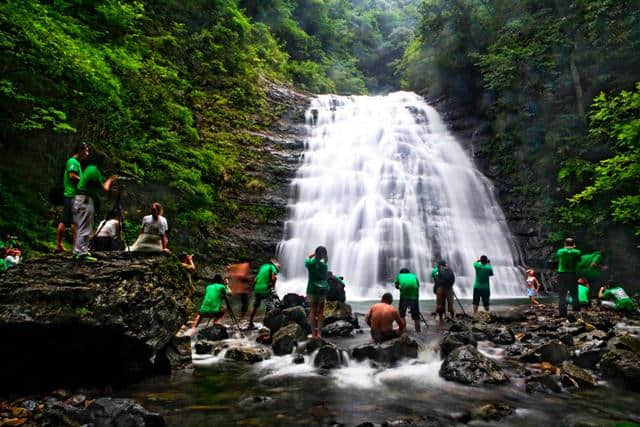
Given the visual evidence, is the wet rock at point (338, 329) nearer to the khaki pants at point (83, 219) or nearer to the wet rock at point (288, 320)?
the wet rock at point (288, 320)

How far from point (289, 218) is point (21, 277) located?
14.8 m

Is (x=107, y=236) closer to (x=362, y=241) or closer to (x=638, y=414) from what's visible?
(x=638, y=414)

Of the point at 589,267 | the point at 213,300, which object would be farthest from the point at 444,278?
the point at 213,300

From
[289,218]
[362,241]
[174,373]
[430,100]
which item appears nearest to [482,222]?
[362,241]

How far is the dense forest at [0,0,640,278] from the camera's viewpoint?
1028 centimetres

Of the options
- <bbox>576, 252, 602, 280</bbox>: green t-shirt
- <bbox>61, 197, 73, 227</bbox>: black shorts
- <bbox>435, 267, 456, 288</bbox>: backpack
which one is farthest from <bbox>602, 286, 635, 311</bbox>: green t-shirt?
<bbox>61, 197, 73, 227</bbox>: black shorts

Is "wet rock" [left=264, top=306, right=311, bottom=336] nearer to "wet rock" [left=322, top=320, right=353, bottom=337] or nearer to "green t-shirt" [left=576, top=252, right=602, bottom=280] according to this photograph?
"wet rock" [left=322, top=320, right=353, bottom=337]

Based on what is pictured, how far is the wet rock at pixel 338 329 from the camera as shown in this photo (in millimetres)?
9398

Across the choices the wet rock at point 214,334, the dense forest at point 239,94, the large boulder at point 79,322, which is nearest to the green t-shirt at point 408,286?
the wet rock at point 214,334

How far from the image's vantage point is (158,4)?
20312 millimetres

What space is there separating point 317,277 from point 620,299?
9584 millimetres

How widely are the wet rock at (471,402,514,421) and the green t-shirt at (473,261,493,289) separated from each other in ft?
21.8

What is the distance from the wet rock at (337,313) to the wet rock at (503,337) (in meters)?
3.39

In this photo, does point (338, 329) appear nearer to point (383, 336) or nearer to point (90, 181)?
point (383, 336)
